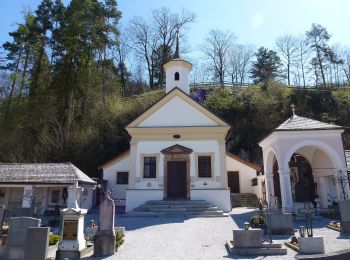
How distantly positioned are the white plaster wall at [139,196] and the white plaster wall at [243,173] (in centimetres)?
874

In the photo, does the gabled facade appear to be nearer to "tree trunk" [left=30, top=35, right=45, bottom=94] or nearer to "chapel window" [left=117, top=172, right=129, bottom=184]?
"chapel window" [left=117, top=172, right=129, bottom=184]

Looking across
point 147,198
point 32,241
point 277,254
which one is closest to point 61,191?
point 147,198

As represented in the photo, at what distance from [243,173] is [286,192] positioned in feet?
35.4

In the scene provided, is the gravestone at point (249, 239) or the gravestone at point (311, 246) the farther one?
the gravestone at point (249, 239)

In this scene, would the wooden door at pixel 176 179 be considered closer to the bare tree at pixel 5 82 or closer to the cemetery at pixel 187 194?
the cemetery at pixel 187 194

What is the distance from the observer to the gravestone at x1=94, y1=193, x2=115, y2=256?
946cm

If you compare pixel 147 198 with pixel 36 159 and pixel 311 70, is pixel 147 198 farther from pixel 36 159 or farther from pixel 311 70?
pixel 311 70

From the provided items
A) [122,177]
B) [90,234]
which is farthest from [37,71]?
[90,234]

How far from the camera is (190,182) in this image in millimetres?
21344

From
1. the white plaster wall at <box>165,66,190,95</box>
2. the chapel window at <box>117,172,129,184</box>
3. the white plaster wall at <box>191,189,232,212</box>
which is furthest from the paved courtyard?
the white plaster wall at <box>165,66,190,95</box>

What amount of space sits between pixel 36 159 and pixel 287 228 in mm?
24794

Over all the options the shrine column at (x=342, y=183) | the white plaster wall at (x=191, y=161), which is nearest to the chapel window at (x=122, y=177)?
the white plaster wall at (x=191, y=161)

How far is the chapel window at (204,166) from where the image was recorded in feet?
70.6

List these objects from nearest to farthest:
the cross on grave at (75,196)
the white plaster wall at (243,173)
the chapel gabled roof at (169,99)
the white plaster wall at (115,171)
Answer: the cross on grave at (75,196), the chapel gabled roof at (169,99), the white plaster wall at (115,171), the white plaster wall at (243,173)
